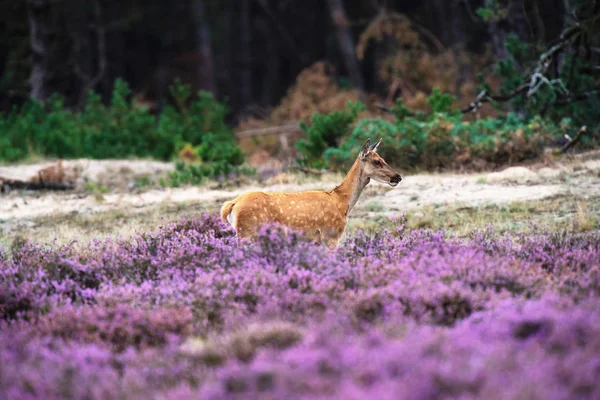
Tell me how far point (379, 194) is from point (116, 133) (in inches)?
390

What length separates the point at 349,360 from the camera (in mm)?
4348

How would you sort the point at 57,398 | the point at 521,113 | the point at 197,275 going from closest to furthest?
the point at 57,398
the point at 197,275
the point at 521,113

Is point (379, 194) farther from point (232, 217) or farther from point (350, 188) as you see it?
point (232, 217)

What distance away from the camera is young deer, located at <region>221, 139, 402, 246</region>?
7.87 m

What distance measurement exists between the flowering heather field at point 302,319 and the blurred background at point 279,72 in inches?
308

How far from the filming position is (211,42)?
49812 mm

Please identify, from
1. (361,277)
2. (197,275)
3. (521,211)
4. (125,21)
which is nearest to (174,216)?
(521,211)

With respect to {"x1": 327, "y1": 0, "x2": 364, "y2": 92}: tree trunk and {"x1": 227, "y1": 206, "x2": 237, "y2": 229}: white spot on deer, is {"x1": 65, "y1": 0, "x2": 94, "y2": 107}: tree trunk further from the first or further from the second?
{"x1": 227, "y1": 206, "x2": 237, "y2": 229}: white spot on deer

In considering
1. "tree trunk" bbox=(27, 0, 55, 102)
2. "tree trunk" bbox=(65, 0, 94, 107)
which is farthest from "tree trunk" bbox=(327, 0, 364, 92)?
"tree trunk" bbox=(65, 0, 94, 107)

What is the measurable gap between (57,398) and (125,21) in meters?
40.4

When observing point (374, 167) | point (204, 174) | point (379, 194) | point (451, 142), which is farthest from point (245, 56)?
point (374, 167)

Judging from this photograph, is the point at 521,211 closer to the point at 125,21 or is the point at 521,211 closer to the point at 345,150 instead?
the point at 345,150

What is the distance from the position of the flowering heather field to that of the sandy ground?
361cm

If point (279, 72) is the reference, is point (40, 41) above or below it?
above
